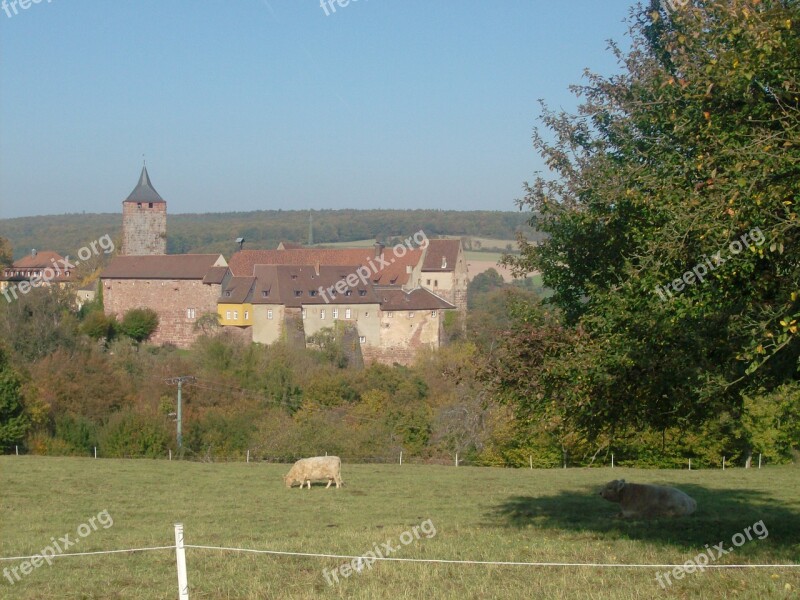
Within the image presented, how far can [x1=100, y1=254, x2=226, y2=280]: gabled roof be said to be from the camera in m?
89.6

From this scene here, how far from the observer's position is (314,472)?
23547 mm

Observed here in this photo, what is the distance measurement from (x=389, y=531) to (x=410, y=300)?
241ft

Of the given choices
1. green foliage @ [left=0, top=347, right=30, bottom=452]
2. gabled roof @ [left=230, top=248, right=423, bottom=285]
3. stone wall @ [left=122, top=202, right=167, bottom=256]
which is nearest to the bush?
gabled roof @ [left=230, top=248, right=423, bottom=285]

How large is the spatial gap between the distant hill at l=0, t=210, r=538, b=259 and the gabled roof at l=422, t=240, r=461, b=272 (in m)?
41.7

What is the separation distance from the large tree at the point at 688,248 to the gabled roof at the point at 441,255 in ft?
274

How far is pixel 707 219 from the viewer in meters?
8.69

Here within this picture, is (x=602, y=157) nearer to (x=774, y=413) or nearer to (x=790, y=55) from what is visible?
(x=790, y=55)

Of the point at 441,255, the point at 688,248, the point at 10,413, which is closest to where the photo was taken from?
the point at 688,248

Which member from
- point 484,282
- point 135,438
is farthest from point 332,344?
point 484,282

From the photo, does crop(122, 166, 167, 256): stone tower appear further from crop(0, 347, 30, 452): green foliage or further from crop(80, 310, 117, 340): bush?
crop(0, 347, 30, 452): green foliage

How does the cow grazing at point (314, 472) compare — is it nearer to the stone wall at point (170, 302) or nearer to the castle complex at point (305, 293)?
the castle complex at point (305, 293)

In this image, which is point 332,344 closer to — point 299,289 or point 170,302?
point 299,289

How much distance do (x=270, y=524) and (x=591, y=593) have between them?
835cm

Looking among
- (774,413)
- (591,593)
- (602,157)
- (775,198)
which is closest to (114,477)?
(602,157)
